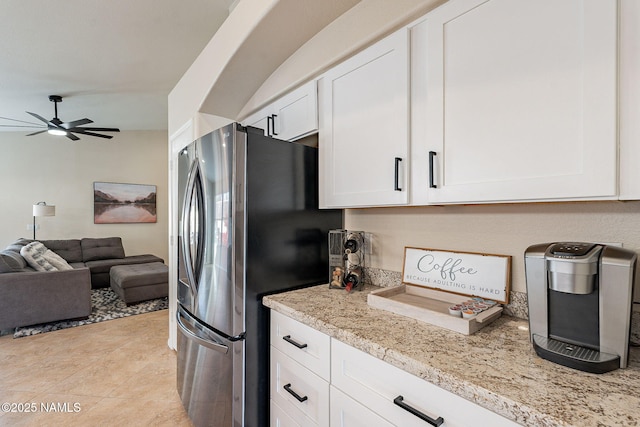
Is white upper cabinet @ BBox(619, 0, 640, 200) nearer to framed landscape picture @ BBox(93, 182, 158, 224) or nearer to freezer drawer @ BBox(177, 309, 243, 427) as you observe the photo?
freezer drawer @ BBox(177, 309, 243, 427)

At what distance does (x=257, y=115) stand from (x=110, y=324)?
10.3 ft

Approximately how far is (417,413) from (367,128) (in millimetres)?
1092

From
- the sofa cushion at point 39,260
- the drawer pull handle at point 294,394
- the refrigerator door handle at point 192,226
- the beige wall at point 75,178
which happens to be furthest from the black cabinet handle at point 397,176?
the beige wall at point 75,178

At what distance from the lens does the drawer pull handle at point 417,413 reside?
82 centimetres

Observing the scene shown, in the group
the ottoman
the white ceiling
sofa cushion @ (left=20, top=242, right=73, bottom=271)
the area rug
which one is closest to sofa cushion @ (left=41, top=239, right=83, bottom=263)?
the area rug

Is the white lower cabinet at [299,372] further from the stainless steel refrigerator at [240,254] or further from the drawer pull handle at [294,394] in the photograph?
the stainless steel refrigerator at [240,254]

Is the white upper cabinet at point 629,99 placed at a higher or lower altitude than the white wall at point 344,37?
lower

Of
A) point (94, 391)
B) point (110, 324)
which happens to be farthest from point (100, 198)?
point (94, 391)

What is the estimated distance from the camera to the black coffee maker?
31.3 inches

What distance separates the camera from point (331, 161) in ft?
5.37

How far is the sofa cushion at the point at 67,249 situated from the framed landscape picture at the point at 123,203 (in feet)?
2.14

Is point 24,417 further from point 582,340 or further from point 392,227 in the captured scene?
point 582,340

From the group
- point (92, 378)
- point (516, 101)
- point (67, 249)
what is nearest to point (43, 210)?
point (67, 249)

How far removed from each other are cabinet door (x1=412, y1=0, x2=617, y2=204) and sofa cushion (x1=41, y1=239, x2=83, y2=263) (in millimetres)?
6756
